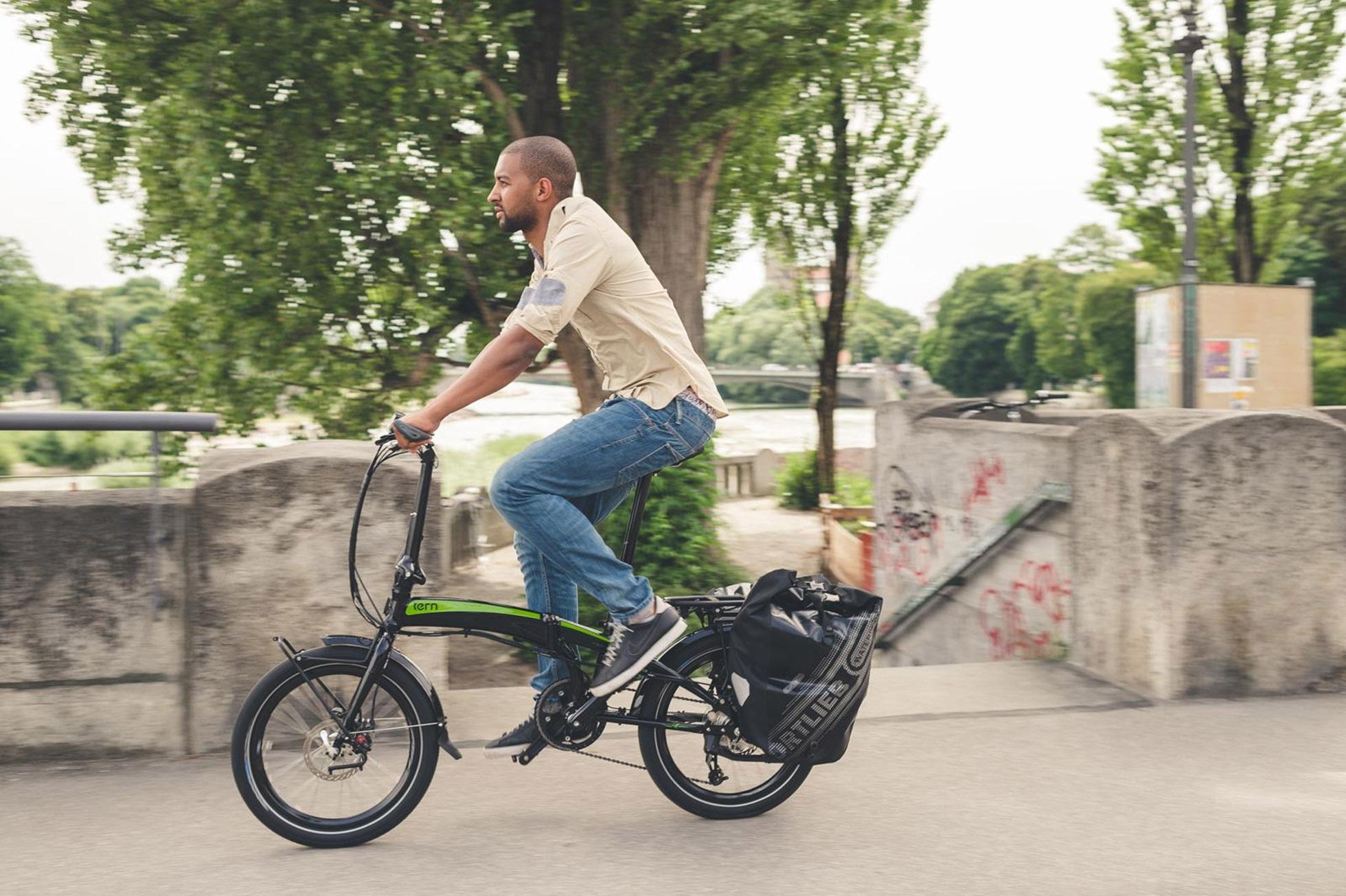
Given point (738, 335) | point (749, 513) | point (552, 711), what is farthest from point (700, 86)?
point (738, 335)

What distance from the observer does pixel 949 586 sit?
362 inches

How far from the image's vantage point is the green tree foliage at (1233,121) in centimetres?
1964

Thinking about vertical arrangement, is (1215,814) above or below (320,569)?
below

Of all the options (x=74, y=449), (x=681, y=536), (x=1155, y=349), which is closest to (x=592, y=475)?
(x=74, y=449)

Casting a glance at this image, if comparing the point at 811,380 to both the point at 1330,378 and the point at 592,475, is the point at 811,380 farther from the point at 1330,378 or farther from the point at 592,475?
the point at 592,475

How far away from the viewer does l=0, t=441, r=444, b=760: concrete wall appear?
4.39 meters

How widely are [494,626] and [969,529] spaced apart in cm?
611

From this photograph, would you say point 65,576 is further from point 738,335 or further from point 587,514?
point 738,335

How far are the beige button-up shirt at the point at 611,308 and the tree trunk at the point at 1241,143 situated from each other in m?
19.2

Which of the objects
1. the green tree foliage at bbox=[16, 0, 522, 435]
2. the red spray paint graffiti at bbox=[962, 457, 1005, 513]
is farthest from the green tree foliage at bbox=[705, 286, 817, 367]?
the red spray paint graffiti at bbox=[962, 457, 1005, 513]

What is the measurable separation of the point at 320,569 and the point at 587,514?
3.96 ft

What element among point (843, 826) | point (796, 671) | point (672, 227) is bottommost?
point (843, 826)

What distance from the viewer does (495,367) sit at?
3.52 metres

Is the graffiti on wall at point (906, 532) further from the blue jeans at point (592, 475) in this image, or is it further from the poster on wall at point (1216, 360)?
the blue jeans at point (592, 475)
